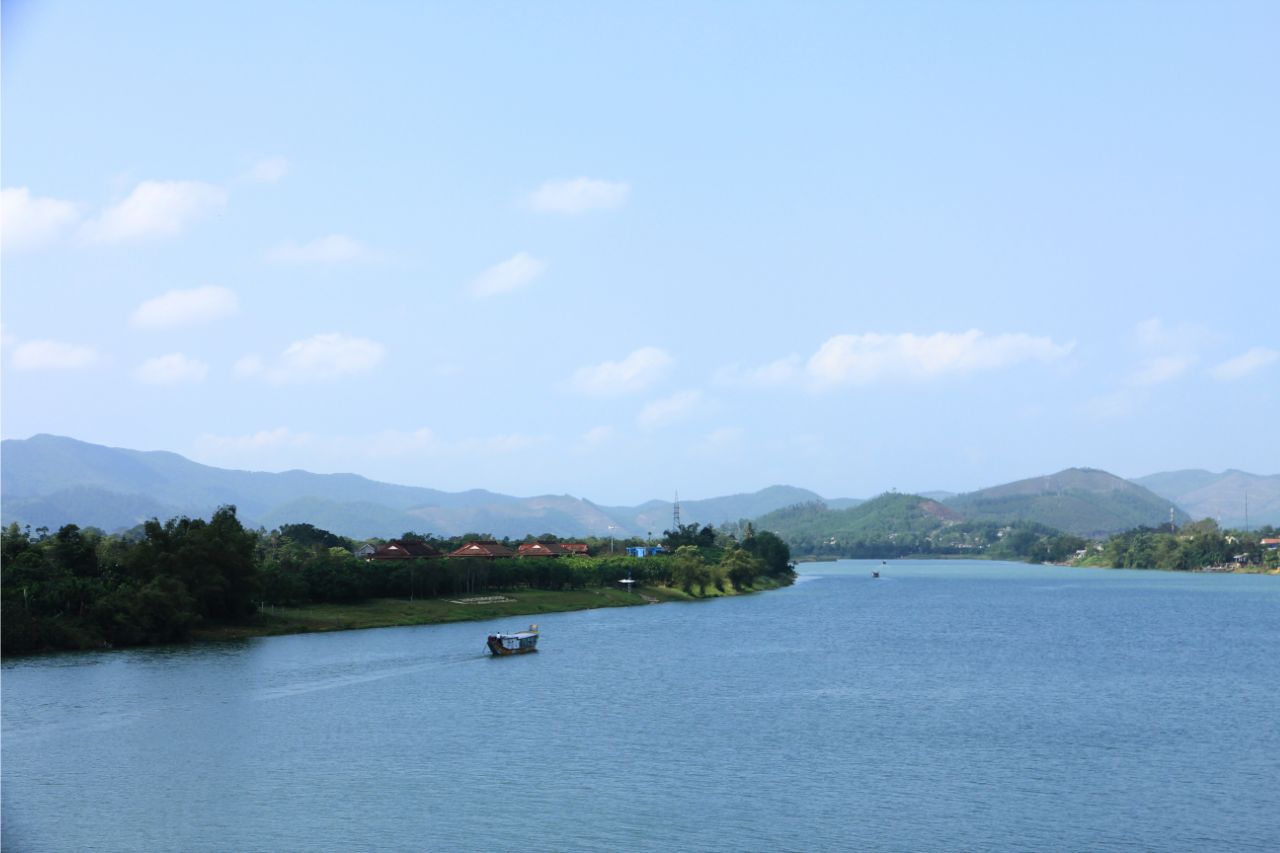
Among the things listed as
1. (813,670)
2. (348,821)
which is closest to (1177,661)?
(813,670)

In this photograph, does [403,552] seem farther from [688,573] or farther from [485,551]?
[688,573]

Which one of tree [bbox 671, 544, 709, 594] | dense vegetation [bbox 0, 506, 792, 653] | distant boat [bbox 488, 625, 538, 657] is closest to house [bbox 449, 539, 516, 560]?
dense vegetation [bbox 0, 506, 792, 653]

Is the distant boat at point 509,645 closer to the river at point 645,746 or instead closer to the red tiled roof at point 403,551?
the river at point 645,746

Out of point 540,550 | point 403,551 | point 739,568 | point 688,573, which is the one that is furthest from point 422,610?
point 739,568

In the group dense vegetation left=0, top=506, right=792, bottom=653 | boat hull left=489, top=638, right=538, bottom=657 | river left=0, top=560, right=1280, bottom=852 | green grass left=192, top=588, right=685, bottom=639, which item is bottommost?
river left=0, top=560, right=1280, bottom=852

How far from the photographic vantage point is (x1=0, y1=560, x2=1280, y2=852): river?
33688 mm

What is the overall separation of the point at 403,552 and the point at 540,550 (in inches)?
1419

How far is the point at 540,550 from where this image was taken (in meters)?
160

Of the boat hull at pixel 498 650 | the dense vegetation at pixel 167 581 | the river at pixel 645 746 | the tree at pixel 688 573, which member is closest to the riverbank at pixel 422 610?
the dense vegetation at pixel 167 581

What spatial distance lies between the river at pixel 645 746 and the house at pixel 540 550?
7447cm

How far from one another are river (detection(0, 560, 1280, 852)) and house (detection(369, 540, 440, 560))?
44.3 meters

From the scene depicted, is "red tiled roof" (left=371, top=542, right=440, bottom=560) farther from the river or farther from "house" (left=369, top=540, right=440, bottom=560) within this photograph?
the river

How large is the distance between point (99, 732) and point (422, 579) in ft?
201

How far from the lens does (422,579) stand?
10800cm
